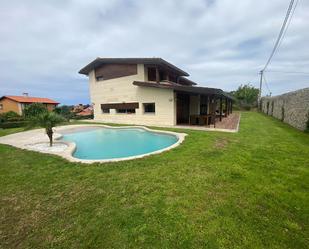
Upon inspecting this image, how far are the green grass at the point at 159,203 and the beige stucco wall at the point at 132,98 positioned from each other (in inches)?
378

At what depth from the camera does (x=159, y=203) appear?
3510mm

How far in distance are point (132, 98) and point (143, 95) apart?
5.32ft

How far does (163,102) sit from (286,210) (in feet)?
41.8

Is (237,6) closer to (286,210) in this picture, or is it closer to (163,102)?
(163,102)

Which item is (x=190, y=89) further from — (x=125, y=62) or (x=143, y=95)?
(x=125, y=62)

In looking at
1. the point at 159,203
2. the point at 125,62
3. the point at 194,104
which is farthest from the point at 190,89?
the point at 159,203

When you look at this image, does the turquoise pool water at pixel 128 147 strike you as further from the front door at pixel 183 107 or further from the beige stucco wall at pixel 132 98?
the front door at pixel 183 107

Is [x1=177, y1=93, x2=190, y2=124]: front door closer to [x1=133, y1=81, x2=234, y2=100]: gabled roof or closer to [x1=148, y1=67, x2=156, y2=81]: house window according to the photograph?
[x1=148, y1=67, x2=156, y2=81]: house window

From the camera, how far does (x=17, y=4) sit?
9844mm

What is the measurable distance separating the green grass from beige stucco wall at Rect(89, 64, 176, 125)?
959 cm

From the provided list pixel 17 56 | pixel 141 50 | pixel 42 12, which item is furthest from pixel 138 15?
pixel 17 56

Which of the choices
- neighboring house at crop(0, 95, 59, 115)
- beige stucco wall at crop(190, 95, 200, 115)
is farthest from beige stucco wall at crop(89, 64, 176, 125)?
neighboring house at crop(0, 95, 59, 115)

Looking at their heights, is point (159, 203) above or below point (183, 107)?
below

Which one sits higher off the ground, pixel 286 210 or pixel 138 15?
pixel 138 15
